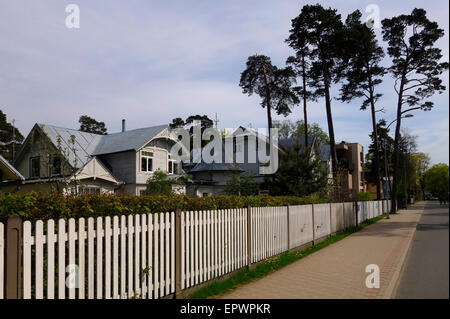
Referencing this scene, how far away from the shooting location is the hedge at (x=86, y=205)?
4.42 meters

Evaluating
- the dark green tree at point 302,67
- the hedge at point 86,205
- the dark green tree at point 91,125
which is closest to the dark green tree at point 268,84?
the dark green tree at point 302,67

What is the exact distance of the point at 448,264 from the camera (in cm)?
203

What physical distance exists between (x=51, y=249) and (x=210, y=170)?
3164 centimetres

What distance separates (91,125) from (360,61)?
161 ft

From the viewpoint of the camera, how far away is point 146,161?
30.2 meters

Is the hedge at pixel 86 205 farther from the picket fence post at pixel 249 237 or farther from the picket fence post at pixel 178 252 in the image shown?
the picket fence post at pixel 249 237

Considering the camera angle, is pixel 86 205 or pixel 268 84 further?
pixel 268 84

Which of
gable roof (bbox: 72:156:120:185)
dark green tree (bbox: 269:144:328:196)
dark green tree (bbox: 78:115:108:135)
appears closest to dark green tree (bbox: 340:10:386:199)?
dark green tree (bbox: 269:144:328:196)

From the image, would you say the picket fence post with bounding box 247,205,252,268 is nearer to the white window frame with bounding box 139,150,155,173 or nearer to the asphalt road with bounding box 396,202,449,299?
→ the asphalt road with bounding box 396,202,449,299

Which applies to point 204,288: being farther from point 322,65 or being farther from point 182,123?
point 182,123

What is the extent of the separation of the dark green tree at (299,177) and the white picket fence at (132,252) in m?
13.3

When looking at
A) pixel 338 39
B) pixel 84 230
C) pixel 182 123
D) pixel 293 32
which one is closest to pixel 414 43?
pixel 338 39

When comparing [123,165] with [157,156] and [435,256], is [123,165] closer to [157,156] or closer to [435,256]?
[157,156]

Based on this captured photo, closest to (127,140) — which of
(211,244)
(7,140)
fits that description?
(7,140)
